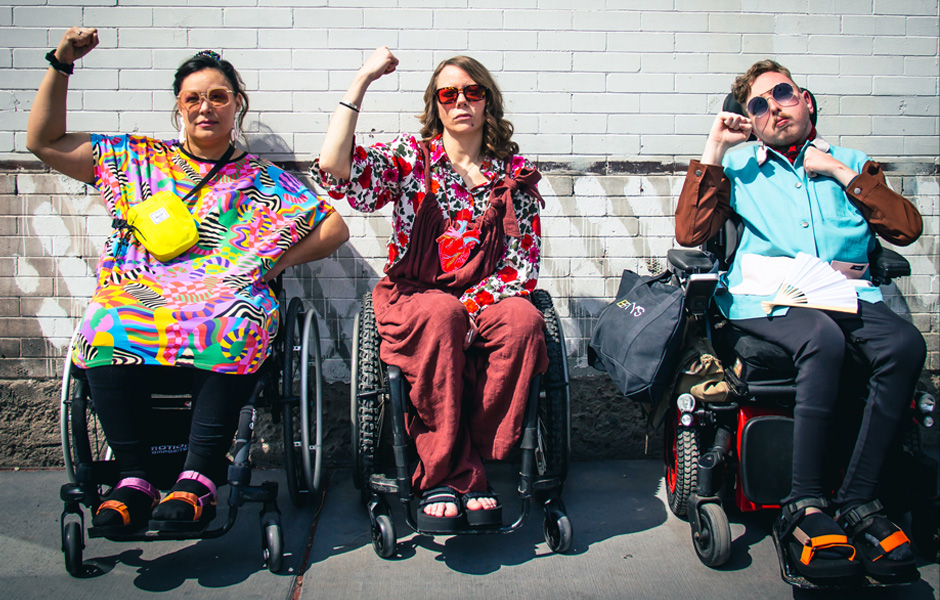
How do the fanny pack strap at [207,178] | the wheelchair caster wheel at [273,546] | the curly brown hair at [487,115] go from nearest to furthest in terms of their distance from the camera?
the wheelchair caster wheel at [273,546]
the fanny pack strap at [207,178]
the curly brown hair at [487,115]

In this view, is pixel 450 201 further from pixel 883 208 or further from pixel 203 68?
pixel 883 208

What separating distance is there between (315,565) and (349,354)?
1165 mm

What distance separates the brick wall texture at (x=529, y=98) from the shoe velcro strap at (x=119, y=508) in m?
1.31

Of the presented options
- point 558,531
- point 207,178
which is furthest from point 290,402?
point 558,531

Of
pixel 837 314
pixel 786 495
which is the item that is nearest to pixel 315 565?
pixel 786 495

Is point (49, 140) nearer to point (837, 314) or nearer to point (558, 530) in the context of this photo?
point (558, 530)

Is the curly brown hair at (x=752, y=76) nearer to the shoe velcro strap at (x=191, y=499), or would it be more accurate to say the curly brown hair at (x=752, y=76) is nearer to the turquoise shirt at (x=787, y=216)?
the turquoise shirt at (x=787, y=216)

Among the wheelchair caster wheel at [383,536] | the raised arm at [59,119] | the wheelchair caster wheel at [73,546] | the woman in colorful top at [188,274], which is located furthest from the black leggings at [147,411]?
the raised arm at [59,119]

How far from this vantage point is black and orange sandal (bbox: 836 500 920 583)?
2055mm

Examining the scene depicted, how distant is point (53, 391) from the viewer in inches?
126

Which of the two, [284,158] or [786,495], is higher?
[284,158]

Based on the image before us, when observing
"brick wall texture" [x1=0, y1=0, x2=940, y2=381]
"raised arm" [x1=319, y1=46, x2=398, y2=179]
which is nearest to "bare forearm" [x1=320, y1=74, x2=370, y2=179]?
"raised arm" [x1=319, y1=46, x2=398, y2=179]

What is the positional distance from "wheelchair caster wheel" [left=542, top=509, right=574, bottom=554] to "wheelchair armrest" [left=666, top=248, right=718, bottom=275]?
103 cm

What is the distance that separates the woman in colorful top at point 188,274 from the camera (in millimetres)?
2268
